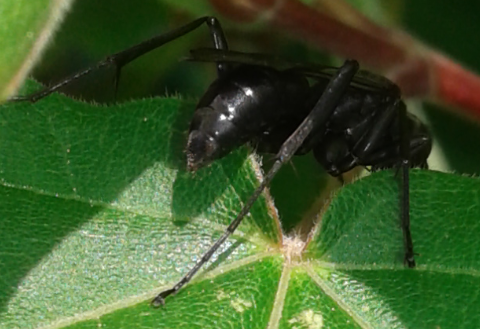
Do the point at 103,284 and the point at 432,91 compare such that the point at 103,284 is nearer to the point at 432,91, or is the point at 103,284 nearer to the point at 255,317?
the point at 255,317

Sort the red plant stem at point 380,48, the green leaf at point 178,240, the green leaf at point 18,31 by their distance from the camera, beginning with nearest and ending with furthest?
the green leaf at point 18,31 → the green leaf at point 178,240 → the red plant stem at point 380,48

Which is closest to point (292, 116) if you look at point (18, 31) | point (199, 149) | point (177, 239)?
point (199, 149)

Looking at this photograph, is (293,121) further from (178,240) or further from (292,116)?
(178,240)

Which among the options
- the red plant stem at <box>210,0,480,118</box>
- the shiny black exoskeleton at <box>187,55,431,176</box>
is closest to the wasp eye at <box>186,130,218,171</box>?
the shiny black exoskeleton at <box>187,55,431,176</box>

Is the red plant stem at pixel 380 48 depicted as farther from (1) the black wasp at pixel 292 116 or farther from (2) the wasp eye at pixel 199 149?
(2) the wasp eye at pixel 199 149

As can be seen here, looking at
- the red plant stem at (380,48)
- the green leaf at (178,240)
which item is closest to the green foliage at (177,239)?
the green leaf at (178,240)

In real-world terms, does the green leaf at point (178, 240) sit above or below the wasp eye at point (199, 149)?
below

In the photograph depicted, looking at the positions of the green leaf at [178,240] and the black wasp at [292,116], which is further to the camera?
the black wasp at [292,116]
